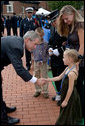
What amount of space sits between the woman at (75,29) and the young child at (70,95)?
14 centimetres

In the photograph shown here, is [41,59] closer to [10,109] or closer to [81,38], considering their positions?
[10,109]

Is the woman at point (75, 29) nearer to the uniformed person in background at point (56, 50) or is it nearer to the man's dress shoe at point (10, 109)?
the uniformed person in background at point (56, 50)

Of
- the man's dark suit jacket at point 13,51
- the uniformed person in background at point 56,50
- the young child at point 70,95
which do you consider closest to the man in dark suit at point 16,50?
the man's dark suit jacket at point 13,51

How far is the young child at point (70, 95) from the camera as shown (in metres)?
2.74

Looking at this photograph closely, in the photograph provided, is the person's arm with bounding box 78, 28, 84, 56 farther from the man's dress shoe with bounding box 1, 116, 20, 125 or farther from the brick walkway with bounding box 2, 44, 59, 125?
the man's dress shoe with bounding box 1, 116, 20, 125

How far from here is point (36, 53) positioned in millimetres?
4043

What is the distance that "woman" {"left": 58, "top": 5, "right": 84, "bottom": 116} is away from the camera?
2.80 metres

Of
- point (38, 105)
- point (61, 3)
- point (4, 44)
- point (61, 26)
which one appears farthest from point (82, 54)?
point (61, 3)

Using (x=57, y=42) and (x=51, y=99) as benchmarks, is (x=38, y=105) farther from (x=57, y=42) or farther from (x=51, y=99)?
(x=57, y=42)

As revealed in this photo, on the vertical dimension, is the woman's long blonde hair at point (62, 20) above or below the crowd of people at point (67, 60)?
above

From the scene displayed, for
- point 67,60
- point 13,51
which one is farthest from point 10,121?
point 67,60

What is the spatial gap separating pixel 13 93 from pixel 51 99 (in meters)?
0.98

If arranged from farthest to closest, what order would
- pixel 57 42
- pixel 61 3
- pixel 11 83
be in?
1. pixel 11 83
2. pixel 61 3
3. pixel 57 42

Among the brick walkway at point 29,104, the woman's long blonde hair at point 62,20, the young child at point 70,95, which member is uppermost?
the woman's long blonde hair at point 62,20
